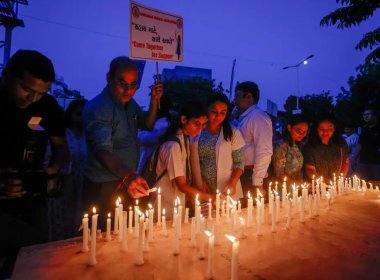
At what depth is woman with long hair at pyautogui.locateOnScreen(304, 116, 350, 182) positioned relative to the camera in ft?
16.1

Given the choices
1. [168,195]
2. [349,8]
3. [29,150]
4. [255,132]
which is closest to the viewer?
[29,150]

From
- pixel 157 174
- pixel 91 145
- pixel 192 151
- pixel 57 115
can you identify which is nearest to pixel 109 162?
pixel 91 145

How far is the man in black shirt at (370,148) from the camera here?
22.5 ft

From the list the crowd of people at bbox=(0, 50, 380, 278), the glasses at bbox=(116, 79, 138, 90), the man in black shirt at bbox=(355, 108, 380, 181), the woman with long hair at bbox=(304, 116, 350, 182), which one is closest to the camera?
the crowd of people at bbox=(0, 50, 380, 278)

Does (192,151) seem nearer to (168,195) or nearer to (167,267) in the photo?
(168,195)

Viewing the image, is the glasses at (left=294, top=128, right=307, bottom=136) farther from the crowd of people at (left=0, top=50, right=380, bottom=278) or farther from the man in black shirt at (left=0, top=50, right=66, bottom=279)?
the man in black shirt at (left=0, top=50, right=66, bottom=279)

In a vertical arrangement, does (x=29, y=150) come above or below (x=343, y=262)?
above

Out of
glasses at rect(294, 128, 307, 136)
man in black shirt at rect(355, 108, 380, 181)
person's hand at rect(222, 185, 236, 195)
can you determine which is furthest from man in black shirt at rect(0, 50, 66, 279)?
man in black shirt at rect(355, 108, 380, 181)

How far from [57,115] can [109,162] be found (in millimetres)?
592

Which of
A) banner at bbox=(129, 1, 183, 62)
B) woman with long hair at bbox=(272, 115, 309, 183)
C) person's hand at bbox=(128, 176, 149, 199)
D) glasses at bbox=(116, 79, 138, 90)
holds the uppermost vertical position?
banner at bbox=(129, 1, 183, 62)

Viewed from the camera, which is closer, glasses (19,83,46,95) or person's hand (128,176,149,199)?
glasses (19,83,46,95)

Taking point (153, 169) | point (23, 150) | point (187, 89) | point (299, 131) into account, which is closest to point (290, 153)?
point (299, 131)

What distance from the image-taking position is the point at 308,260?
184 centimetres

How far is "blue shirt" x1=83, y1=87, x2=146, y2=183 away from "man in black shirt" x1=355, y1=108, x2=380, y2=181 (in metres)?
5.53
